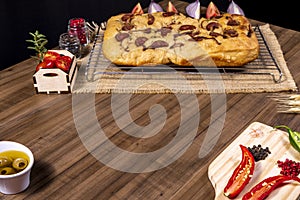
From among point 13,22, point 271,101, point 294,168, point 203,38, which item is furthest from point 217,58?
point 13,22

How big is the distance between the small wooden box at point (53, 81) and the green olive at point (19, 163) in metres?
0.48

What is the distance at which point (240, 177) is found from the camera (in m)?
1.22

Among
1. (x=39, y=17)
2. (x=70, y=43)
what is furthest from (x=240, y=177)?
(x=39, y=17)

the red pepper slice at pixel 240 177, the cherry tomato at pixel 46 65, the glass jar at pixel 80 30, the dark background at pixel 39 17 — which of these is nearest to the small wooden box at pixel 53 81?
the cherry tomato at pixel 46 65

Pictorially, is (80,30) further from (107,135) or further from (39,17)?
(107,135)

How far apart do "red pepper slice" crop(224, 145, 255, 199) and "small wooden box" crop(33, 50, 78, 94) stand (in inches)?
28.7

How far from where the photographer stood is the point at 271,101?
5.39 feet

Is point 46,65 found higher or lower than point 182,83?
higher

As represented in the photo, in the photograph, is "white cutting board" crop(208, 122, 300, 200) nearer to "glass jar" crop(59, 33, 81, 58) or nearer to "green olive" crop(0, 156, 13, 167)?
"green olive" crop(0, 156, 13, 167)

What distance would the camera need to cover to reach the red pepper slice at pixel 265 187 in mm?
1168

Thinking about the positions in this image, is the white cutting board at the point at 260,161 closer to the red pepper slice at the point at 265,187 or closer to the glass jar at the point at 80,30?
the red pepper slice at the point at 265,187

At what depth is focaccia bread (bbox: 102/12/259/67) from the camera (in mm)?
1725

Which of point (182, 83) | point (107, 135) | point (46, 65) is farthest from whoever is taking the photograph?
point (182, 83)

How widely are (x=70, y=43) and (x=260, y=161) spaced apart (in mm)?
951
